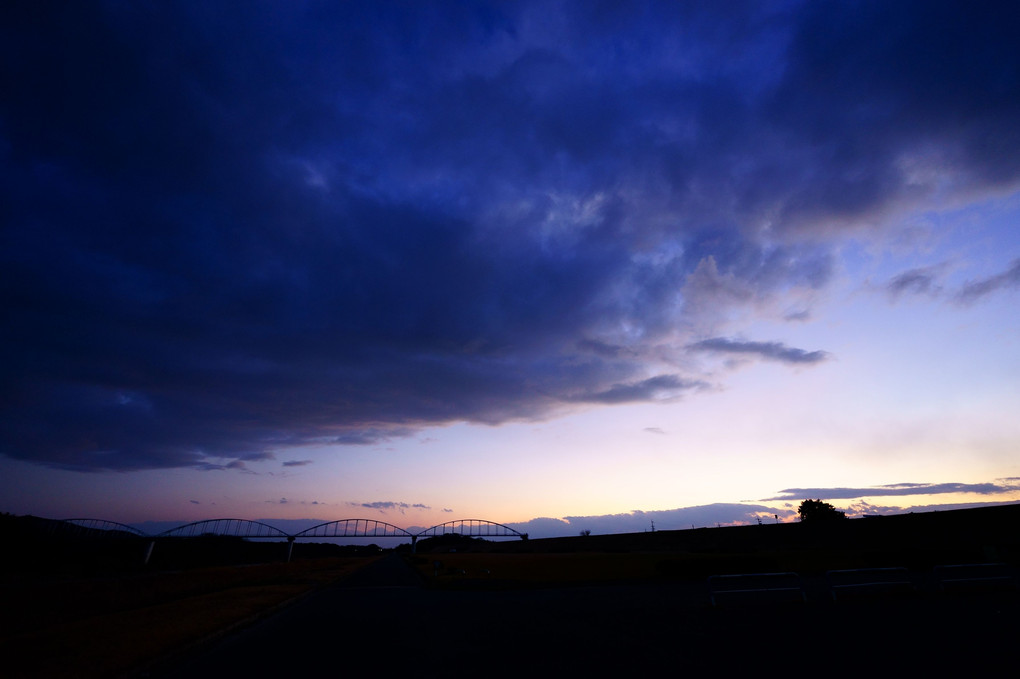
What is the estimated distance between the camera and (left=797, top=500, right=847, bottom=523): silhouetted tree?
122125mm

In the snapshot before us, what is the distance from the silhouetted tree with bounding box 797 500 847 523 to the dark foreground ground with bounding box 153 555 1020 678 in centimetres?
12413

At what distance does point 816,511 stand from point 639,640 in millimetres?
140324

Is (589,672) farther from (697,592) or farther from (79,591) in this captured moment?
(79,591)

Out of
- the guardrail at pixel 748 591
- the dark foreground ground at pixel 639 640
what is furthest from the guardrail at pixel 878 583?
the guardrail at pixel 748 591

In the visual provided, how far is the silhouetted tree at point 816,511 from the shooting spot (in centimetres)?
12212

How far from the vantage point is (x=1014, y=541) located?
38750 millimetres

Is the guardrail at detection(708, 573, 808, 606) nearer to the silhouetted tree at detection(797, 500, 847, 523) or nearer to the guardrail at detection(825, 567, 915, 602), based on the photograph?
the guardrail at detection(825, 567, 915, 602)

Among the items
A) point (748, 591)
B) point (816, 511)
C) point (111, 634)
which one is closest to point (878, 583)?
point (748, 591)

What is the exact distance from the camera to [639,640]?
1197cm

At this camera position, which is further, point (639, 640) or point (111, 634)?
point (111, 634)

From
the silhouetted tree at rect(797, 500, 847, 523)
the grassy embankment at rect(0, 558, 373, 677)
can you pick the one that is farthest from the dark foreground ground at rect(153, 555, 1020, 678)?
the silhouetted tree at rect(797, 500, 847, 523)

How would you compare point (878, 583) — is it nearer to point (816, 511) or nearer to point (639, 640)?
point (639, 640)

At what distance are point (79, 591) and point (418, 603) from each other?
33.6 m

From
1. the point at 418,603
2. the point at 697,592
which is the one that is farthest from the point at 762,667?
the point at 418,603
